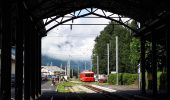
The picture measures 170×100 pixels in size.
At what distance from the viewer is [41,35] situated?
4634 centimetres

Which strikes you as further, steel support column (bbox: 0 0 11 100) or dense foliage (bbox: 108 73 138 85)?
dense foliage (bbox: 108 73 138 85)

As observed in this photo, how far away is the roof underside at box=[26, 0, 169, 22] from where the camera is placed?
120 ft

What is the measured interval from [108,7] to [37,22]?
20.6 feet

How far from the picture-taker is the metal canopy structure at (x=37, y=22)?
2402 cm

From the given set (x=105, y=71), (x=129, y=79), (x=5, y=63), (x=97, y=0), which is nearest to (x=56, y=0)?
(x=97, y=0)

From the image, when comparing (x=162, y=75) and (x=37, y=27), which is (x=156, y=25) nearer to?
(x=37, y=27)

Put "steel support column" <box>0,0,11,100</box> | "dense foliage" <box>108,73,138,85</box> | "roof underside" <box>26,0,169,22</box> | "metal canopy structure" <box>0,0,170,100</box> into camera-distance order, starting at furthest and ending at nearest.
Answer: "dense foliage" <box>108,73,138,85</box> → "roof underside" <box>26,0,169,22</box> → "metal canopy structure" <box>0,0,170,100</box> → "steel support column" <box>0,0,11,100</box>

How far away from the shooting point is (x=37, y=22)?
130ft

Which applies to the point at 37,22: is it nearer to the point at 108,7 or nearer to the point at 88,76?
the point at 108,7

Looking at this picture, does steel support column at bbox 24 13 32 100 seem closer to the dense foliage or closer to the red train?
the dense foliage

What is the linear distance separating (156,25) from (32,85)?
382 inches

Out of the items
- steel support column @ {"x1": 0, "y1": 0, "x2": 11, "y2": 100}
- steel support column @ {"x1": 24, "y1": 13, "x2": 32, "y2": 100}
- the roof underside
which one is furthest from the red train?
steel support column @ {"x1": 0, "y1": 0, "x2": 11, "y2": 100}

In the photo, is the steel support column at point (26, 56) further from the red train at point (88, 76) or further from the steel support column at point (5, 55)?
the red train at point (88, 76)

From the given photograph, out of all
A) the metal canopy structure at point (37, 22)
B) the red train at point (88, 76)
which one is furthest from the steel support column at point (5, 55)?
the red train at point (88, 76)
